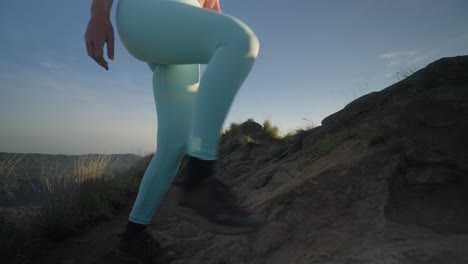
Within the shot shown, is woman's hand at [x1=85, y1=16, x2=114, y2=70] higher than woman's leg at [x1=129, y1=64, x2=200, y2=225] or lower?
higher

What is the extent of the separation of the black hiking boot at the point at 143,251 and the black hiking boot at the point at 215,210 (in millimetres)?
782

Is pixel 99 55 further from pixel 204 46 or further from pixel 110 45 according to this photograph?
pixel 204 46

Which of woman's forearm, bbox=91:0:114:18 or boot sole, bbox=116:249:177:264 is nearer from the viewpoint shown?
woman's forearm, bbox=91:0:114:18

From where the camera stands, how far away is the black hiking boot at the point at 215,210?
0.94 meters

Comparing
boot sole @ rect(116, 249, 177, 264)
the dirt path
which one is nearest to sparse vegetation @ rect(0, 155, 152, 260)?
the dirt path

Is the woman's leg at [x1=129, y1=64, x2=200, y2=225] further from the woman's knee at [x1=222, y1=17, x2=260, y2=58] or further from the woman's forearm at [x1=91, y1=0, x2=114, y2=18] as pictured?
the woman's knee at [x1=222, y1=17, x2=260, y2=58]

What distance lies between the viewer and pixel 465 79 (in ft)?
9.87

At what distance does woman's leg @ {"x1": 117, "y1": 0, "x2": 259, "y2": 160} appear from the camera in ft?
3.30

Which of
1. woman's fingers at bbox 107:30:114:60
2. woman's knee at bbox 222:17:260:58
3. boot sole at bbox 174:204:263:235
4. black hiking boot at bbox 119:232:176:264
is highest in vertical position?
woman's knee at bbox 222:17:260:58

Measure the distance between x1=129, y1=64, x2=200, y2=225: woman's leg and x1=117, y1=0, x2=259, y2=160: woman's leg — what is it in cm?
39

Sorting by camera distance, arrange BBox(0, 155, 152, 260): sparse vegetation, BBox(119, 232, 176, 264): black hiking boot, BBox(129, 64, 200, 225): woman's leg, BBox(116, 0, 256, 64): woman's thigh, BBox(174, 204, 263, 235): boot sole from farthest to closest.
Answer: BBox(0, 155, 152, 260): sparse vegetation, BBox(119, 232, 176, 264): black hiking boot, BBox(129, 64, 200, 225): woman's leg, BBox(116, 0, 256, 64): woman's thigh, BBox(174, 204, 263, 235): boot sole

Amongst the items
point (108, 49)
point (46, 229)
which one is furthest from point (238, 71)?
point (46, 229)

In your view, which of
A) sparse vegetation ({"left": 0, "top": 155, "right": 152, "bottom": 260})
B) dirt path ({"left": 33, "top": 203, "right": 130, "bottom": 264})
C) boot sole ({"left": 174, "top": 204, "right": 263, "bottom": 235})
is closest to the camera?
boot sole ({"left": 174, "top": 204, "right": 263, "bottom": 235})

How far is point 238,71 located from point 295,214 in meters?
1.03
